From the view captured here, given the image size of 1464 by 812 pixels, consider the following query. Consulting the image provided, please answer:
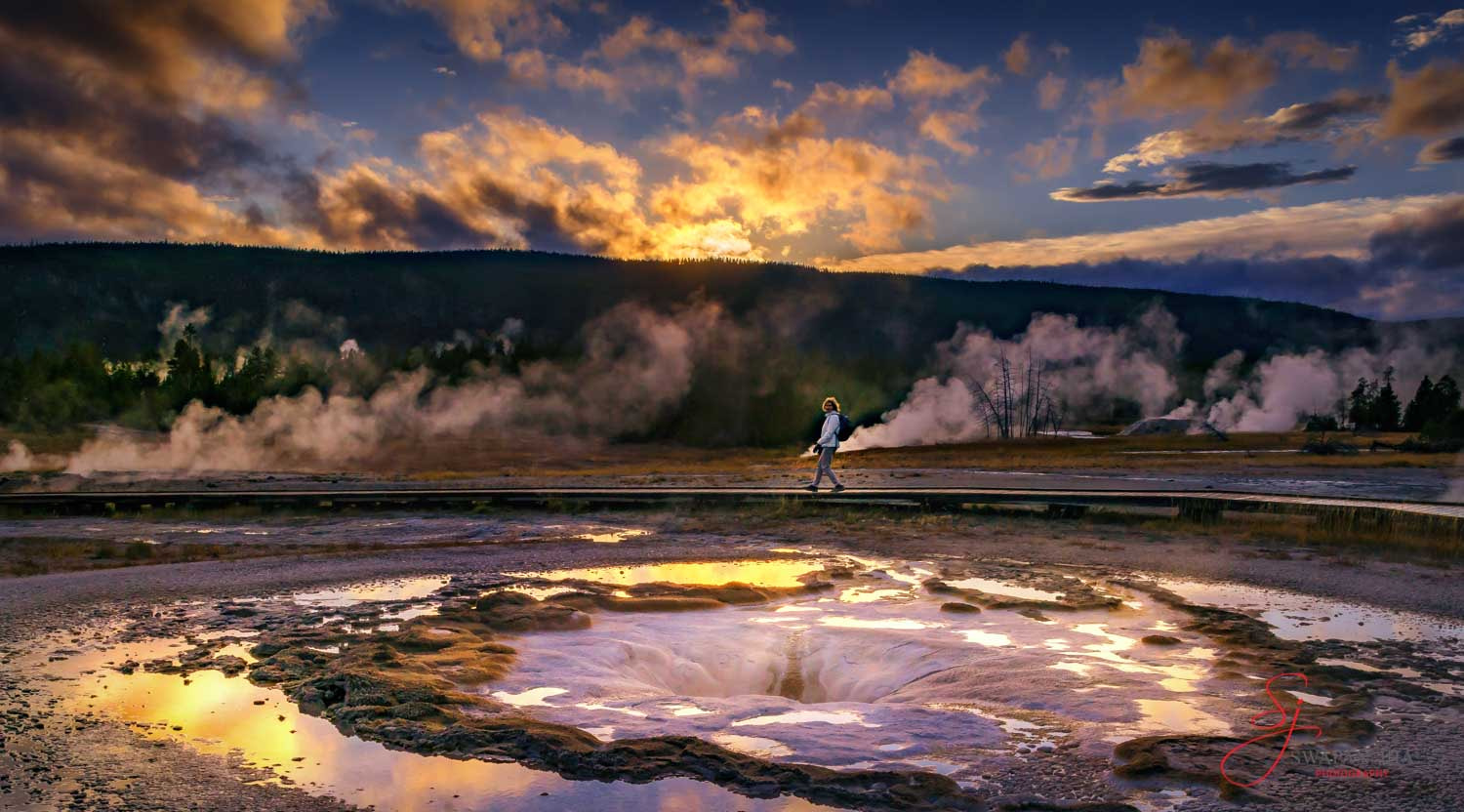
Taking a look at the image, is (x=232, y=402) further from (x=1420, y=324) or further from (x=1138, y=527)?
(x=1420, y=324)

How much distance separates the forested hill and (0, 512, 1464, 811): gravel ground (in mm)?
118795

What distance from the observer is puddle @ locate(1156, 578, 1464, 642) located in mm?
9008

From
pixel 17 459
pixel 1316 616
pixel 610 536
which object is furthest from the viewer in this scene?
pixel 17 459

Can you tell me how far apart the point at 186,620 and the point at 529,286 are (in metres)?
170

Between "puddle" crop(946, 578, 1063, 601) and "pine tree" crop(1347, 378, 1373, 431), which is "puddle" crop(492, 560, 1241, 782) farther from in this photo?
"pine tree" crop(1347, 378, 1373, 431)

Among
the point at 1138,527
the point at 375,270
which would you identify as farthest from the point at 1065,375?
the point at 375,270

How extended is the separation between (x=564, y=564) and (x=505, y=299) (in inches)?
6381

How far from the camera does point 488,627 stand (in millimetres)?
9375

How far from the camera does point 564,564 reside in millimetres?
13516

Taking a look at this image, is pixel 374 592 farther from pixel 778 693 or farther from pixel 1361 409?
pixel 1361 409

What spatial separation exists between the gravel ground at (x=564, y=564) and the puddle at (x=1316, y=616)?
419mm

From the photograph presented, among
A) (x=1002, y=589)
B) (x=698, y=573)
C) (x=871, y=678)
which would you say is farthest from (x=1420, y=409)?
(x=871, y=678)

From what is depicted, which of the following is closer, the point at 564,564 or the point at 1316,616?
the point at 1316,616
